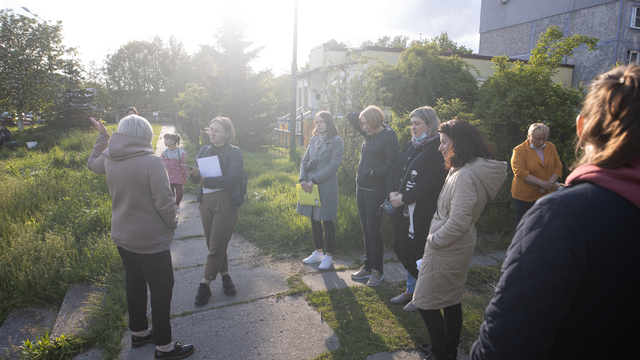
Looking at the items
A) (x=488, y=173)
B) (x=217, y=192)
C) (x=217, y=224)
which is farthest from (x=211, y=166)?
(x=488, y=173)

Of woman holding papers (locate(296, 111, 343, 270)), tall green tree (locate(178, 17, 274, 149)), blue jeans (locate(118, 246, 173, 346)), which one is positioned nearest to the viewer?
blue jeans (locate(118, 246, 173, 346))

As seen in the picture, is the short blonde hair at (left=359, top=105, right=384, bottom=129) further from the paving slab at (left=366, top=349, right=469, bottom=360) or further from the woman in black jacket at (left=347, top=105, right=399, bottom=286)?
the paving slab at (left=366, top=349, right=469, bottom=360)

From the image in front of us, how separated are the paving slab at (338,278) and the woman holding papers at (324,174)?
186mm

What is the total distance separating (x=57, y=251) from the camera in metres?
4.21

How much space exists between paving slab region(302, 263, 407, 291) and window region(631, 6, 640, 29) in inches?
1147

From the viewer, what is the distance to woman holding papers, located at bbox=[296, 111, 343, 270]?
14.5 ft

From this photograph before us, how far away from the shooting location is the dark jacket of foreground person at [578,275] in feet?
3.15

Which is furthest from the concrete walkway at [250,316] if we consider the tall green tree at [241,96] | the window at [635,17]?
the window at [635,17]

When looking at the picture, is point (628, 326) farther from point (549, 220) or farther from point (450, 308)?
point (450, 308)

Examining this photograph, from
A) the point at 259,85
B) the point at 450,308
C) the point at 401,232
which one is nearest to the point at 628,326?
the point at 450,308

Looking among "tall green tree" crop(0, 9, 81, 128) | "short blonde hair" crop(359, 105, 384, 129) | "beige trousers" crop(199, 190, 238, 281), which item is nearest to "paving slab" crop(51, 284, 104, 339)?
"beige trousers" crop(199, 190, 238, 281)

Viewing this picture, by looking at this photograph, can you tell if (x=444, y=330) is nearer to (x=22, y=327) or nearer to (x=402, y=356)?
(x=402, y=356)

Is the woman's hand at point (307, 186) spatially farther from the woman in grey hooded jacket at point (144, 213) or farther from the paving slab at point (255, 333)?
the woman in grey hooded jacket at point (144, 213)

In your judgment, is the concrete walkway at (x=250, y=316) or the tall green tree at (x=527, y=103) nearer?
the concrete walkway at (x=250, y=316)
